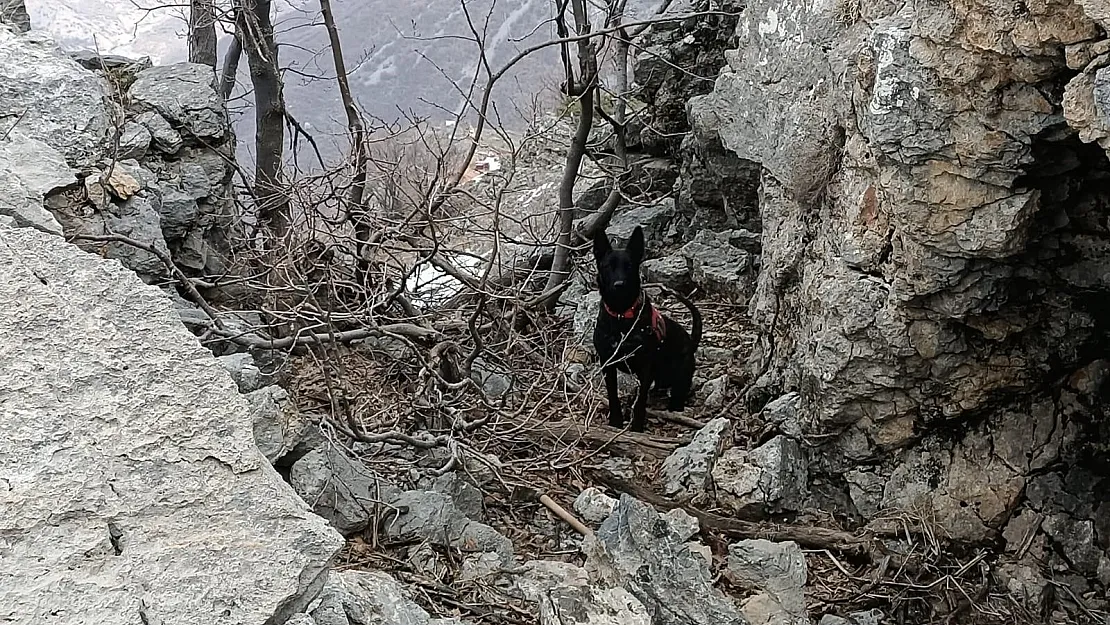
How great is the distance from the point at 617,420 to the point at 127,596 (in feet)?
13.7

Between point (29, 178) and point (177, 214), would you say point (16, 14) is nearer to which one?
point (177, 214)

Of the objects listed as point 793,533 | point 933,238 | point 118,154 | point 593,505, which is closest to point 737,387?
point 793,533

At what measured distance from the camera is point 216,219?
19.3ft

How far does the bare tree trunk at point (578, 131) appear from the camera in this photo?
6676mm

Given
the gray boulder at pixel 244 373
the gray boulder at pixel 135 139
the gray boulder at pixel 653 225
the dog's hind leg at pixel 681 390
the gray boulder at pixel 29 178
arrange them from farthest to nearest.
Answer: the gray boulder at pixel 653 225, the dog's hind leg at pixel 681 390, the gray boulder at pixel 135 139, the gray boulder at pixel 244 373, the gray boulder at pixel 29 178

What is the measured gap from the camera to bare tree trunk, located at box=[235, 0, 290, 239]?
6.81 meters

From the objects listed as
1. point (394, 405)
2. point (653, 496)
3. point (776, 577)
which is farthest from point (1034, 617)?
point (394, 405)

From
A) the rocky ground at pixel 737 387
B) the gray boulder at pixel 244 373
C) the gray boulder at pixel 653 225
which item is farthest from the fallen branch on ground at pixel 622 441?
the gray boulder at pixel 653 225

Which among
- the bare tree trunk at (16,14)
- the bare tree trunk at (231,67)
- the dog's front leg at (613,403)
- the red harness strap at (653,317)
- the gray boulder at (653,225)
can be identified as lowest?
the dog's front leg at (613,403)

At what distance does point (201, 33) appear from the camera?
7871 mm

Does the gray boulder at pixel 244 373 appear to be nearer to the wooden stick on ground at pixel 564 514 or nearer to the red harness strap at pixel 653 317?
the wooden stick on ground at pixel 564 514

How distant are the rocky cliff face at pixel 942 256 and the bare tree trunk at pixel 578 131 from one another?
1.39 m

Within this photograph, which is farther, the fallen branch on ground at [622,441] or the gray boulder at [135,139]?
the fallen branch on ground at [622,441]

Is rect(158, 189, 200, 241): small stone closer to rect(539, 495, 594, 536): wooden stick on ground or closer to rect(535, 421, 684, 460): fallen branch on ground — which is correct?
rect(535, 421, 684, 460): fallen branch on ground
